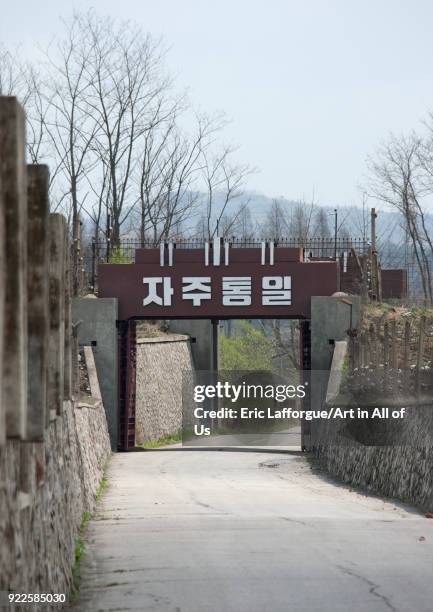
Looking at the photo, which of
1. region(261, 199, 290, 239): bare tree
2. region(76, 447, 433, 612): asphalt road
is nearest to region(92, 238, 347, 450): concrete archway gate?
region(76, 447, 433, 612): asphalt road

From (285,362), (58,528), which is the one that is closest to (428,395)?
(58,528)

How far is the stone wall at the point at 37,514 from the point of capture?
7.40 metres

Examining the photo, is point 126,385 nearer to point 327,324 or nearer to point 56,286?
point 327,324

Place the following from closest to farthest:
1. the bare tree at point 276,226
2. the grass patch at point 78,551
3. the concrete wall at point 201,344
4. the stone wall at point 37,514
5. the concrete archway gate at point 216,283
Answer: the stone wall at point 37,514
the grass patch at point 78,551
the concrete archway gate at point 216,283
the concrete wall at point 201,344
the bare tree at point 276,226

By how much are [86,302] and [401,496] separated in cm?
1837

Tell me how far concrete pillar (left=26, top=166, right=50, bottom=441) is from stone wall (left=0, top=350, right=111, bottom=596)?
0.90ft

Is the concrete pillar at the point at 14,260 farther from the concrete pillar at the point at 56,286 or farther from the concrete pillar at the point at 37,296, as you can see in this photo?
the concrete pillar at the point at 56,286

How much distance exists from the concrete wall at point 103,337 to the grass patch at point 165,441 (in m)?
3.71

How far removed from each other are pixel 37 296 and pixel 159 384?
38.0 m

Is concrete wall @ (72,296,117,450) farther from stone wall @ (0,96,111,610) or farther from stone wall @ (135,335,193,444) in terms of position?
stone wall @ (0,96,111,610)

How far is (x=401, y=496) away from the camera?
20.9 metres

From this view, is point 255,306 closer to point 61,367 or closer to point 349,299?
point 349,299

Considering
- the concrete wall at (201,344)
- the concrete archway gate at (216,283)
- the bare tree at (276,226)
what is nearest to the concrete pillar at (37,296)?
the concrete archway gate at (216,283)

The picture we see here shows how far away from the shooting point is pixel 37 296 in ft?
26.1
